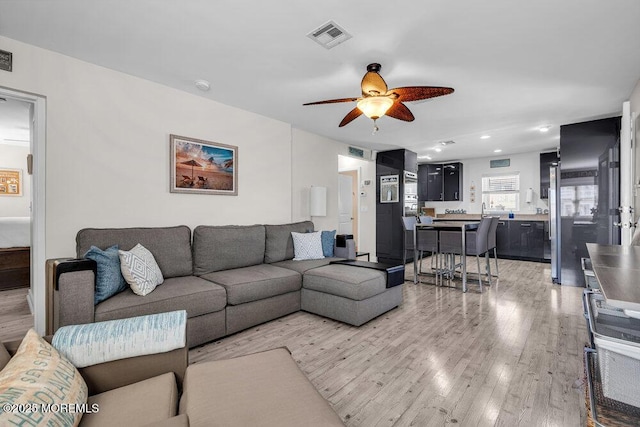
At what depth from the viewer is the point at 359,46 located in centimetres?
239

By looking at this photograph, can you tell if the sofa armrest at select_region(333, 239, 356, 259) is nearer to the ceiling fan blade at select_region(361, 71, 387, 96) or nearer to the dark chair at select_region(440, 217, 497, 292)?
the dark chair at select_region(440, 217, 497, 292)

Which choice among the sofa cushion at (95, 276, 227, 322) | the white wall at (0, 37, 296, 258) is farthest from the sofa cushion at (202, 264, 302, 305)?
the white wall at (0, 37, 296, 258)

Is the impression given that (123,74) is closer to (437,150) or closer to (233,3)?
(233,3)

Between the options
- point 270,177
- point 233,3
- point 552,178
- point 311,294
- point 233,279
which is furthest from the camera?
point 552,178

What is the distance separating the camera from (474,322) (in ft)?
9.71

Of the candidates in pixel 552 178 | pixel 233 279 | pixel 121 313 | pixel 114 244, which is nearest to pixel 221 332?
pixel 233 279

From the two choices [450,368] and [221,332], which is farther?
[221,332]

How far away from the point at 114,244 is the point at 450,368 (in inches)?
114

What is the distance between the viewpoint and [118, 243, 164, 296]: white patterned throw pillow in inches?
90.2

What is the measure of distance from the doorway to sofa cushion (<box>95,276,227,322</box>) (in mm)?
4001

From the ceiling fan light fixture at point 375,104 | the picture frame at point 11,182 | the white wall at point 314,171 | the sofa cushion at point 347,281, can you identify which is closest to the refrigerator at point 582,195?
the sofa cushion at point 347,281

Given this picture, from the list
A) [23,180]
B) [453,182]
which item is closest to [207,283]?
[23,180]

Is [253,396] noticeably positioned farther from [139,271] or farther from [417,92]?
[417,92]

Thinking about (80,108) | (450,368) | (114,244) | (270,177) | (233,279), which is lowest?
(450,368)
